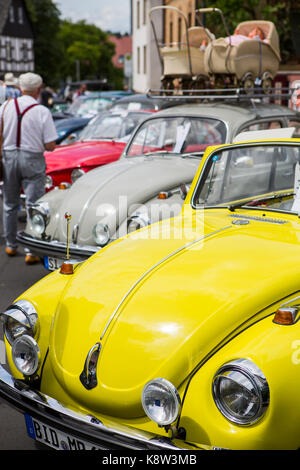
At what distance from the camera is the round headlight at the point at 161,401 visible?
2.62m

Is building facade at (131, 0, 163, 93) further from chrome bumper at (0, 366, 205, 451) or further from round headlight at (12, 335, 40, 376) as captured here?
chrome bumper at (0, 366, 205, 451)

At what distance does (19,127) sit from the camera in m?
6.83

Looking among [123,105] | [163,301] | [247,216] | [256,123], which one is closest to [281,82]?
[123,105]

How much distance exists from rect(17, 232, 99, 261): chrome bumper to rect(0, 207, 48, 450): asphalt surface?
0.48 m

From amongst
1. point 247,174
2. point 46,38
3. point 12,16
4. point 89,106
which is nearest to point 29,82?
point 247,174

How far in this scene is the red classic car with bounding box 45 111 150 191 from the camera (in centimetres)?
812

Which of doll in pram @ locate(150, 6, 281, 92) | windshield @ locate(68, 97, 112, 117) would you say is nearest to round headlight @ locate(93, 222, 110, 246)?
doll in pram @ locate(150, 6, 281, 92)

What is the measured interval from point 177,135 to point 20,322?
13.8 feet

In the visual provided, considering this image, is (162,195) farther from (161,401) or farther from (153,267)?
(161,401)

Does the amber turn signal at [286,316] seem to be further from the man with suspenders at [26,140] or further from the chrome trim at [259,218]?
the man with suspenders at [26,140]

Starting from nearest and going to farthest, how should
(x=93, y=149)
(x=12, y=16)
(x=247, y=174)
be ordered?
(x=247, y=174), (x=93, y=149), (x=12, y=16)

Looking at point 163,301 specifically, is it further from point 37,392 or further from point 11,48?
point 11,48

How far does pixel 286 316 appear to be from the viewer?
2746 millimetres

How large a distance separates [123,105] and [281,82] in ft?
24.1
